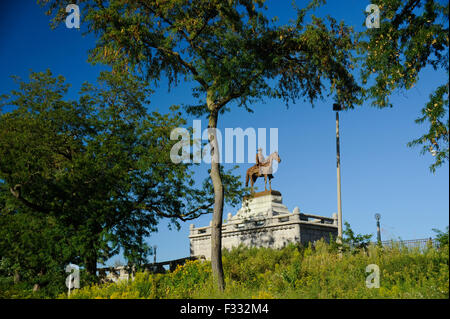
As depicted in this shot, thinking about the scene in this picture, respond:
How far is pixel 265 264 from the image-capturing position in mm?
17516

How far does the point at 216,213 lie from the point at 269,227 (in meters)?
13.9

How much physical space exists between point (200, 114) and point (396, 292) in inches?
426

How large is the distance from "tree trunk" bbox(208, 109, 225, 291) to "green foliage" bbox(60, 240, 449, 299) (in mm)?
500

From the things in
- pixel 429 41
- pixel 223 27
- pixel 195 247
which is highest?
pixel 223 27

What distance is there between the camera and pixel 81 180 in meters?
21.5

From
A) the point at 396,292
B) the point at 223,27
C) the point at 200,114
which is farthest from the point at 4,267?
the point at 396,292

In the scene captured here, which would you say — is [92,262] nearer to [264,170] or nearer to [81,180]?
[81,180]

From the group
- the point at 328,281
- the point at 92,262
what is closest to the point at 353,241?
the point at 328,281

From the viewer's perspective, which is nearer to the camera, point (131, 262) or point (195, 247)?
point (131, 262)

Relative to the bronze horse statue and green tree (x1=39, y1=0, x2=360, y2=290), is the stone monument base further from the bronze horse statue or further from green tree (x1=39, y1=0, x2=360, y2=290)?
green tree (x1=39, y1=0, x2=360, y2=290)
